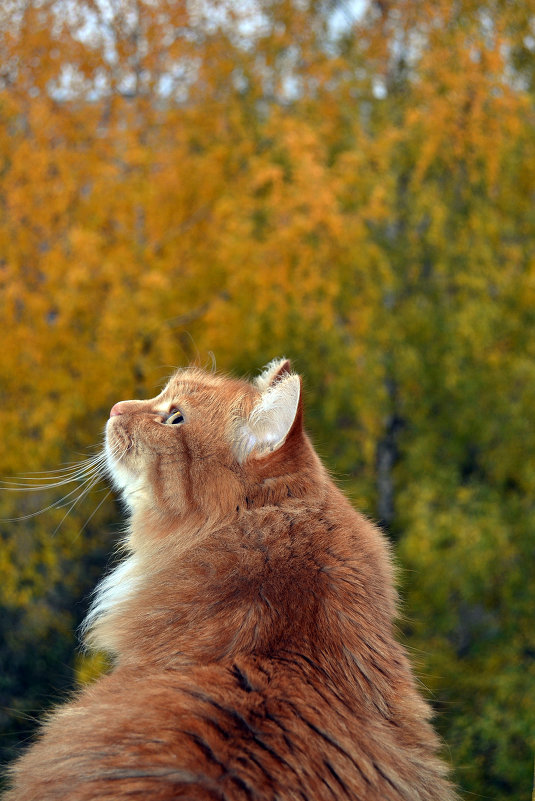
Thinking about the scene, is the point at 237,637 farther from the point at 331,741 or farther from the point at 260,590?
the point at 331,741

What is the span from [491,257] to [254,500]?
18.2ft

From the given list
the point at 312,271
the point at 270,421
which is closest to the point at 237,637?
the point at 270,421

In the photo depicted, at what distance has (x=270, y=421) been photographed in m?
2.20

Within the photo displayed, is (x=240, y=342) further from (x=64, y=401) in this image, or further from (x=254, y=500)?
(x=254, y=500)

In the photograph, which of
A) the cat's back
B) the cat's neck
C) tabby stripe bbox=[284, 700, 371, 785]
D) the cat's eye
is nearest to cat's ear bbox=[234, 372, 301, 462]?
the cat's neck

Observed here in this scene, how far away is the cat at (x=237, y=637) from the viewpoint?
1462 millimetres

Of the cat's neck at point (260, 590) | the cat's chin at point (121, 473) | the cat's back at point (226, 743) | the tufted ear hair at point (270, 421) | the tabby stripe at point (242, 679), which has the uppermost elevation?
the tufted ear hair at point (270, 421)

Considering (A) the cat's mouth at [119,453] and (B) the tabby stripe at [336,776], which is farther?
(A) the cat's mouth at [119,453]

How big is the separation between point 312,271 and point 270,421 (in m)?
4.32

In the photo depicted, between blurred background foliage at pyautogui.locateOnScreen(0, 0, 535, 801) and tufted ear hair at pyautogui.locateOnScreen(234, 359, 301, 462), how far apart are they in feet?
11.9

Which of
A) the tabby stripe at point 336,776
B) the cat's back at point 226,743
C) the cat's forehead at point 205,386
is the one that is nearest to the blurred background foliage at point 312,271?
the cat's forehead at point 205,386

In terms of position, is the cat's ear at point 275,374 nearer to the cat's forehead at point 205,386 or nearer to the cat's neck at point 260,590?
the cat's forehead at point 205,386

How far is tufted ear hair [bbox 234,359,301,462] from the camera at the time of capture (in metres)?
2.09

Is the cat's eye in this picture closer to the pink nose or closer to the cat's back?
the pink nose
